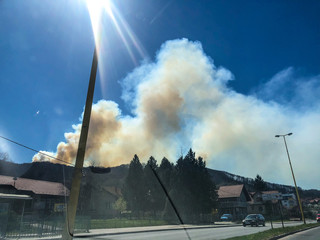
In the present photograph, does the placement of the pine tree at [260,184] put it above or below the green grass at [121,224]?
above

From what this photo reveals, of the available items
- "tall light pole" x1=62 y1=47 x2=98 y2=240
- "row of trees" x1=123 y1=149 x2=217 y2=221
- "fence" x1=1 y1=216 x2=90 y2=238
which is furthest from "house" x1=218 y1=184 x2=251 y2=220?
"tall light pole" x1=62 y1=47 x2=98 y2=240

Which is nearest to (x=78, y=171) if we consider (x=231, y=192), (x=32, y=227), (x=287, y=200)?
(x=32, y=227)

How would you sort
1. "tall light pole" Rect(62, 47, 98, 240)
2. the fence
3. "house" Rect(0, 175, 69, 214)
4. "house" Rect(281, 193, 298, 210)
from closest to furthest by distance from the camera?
"tall light pole" Rect(62, 47, 98, 240) < the fence < "house" Rect(281, 193, 298, 210) < "house" Rect(0, 175, 69, 214)

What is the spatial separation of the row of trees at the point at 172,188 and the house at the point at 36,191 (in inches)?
648

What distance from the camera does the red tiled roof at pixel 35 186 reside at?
3169cm

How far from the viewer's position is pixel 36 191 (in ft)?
114

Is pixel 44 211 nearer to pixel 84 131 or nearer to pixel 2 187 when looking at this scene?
pixel 2 187

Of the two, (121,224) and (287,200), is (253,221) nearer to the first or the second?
(287,200)

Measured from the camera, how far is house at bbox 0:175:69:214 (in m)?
30.7

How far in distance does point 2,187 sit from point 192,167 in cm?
2953

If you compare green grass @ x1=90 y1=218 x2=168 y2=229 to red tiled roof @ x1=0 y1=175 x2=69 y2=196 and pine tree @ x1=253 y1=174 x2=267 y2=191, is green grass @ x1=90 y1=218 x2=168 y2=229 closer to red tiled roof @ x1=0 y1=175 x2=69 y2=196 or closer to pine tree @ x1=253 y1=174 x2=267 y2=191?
red tiled roof @ x1=0 y1=175 x2=69 y2=196

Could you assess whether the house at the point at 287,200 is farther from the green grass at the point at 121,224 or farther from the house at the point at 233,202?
the house at the point at 233,202

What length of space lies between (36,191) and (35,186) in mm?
1573

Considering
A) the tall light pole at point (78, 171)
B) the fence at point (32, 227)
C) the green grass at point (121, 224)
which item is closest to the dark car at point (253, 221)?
the green grass at point (121, 224)
